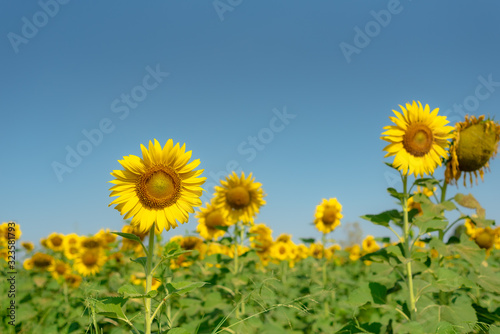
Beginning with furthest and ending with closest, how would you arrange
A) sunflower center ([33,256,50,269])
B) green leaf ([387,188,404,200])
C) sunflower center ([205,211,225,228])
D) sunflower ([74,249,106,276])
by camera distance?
sunflower ([74,249,106,276]) < sunflower center ([33,256,50,269]) < sunflower center ([205,211,225,228]) < green leaf ([387,188,404,200])

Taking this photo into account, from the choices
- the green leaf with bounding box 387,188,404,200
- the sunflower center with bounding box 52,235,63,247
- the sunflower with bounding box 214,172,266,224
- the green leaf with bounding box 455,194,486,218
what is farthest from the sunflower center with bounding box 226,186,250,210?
the sunflower center with bounding box 52,235,63,247

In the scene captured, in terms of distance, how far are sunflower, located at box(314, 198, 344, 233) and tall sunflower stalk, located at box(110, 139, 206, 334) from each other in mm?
5180

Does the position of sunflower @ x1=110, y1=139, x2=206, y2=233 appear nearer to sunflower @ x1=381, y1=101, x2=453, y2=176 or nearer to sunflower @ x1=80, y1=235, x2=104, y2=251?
sunflower @ x1=381, y1=101, x2=453, y2=176

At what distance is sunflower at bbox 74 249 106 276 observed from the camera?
21.6ft

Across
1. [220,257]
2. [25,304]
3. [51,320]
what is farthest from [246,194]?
[25,304]

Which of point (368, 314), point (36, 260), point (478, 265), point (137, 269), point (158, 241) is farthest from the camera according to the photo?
point (137, 269)

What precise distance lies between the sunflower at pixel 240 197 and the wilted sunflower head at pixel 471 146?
2416 mm

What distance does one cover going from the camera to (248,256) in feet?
14.5

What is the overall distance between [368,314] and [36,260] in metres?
5.19

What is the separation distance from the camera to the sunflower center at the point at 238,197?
532 cm

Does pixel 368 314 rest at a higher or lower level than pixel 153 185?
lower

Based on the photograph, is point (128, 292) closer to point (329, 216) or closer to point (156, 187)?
point (156, 187)

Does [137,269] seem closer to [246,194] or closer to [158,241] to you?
[158,241]

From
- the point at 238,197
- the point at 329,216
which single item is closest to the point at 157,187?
the point at 238,197
